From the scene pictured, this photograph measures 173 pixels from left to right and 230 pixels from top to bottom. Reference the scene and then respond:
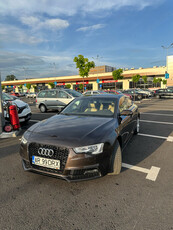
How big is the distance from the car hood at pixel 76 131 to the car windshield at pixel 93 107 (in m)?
0.41

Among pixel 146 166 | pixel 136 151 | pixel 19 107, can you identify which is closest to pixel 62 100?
pixel 19 107

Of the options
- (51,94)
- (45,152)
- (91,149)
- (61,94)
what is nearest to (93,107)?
(91,149)

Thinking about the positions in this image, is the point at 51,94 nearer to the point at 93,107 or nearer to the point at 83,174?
the point at 93,107

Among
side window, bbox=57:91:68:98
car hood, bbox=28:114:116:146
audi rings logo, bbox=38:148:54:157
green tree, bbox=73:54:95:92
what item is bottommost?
audi rings logo, bbox=38:148:54:157

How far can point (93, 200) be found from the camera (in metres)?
2.30

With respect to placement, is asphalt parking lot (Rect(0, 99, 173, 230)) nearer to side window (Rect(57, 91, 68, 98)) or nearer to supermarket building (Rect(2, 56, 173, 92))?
side window (Rect(57, 91, 68, 98))

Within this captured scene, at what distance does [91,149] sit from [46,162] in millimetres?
705

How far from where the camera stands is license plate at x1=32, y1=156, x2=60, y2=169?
2.34m

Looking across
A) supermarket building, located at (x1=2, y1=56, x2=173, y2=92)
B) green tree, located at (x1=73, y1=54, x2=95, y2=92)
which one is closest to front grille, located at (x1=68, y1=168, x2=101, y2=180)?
green tree, located at (x1=73, y1=54, x2=95, y2=92)

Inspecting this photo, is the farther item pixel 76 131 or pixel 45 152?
pixel 76 131

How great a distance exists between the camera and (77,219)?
1.97 meters

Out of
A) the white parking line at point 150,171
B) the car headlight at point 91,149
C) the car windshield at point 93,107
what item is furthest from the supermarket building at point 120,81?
the car headlight at point 91,149

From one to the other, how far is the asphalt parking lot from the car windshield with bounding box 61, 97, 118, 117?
3.86 feet

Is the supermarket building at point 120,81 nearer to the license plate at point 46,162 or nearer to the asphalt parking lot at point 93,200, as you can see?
the asphalt parking lot at point 93,200
